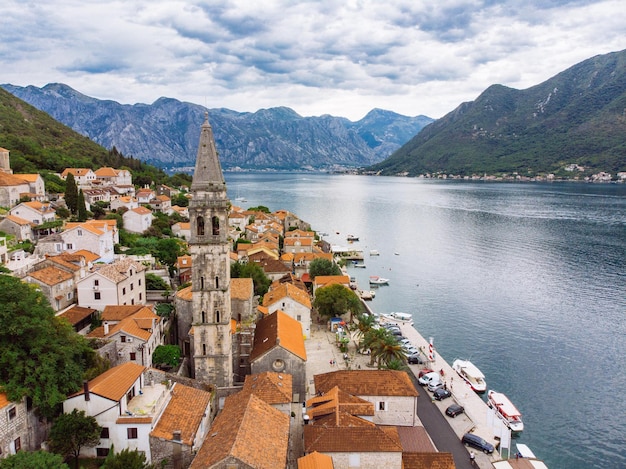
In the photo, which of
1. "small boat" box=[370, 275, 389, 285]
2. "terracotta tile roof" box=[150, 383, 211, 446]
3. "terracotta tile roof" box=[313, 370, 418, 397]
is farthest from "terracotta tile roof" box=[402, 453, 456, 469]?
"small boat" box=[370, 275, 389, 285]

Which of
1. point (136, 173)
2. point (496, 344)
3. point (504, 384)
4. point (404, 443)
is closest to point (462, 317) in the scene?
point (496, 344)

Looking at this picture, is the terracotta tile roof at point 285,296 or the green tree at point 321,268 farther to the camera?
the green tree at point 321,268

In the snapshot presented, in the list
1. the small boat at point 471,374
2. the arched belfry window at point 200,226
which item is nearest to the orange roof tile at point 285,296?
the small boat at point 471,374

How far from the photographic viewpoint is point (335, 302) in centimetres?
4869

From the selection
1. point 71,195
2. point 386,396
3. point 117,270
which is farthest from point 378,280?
point 71,195

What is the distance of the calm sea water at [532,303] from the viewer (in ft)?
123

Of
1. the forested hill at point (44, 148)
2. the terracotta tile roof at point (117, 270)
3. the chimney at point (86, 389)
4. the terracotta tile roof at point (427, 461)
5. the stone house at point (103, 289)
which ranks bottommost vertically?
the terracotta tile roof at point (427, 461)

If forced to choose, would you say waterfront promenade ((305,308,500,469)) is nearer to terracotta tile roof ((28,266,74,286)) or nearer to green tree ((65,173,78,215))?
terracotta tile roof ((28,266,74,286))

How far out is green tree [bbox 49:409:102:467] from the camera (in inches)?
830

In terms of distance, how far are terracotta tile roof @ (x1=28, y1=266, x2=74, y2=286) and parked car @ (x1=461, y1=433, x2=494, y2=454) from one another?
105 feet

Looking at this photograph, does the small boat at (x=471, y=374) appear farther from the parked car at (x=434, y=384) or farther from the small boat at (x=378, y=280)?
the small boat at (x=378, y=280)

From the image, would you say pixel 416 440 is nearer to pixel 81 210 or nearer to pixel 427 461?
pixel 427 461

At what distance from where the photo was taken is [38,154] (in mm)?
90312

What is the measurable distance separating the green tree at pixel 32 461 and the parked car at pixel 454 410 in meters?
26.1
